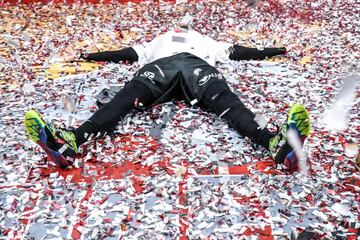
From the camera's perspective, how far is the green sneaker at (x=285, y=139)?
232 centimetres

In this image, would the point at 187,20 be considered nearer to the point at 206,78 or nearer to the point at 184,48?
the point at 184,48

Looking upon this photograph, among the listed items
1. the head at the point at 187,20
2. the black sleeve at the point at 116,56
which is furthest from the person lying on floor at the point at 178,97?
the head at the point at 187,20

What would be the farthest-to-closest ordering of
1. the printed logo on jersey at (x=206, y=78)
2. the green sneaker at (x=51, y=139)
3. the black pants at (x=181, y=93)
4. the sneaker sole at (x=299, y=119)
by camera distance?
1. the printed logo on jersey at (x=206, y=78)
2. the black pants at (x=181, y=93)
3. the green sneaker at (x=51, y=139)
4. the sneaker sole at (x=299, y=119)

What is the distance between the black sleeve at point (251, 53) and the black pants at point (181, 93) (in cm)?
73

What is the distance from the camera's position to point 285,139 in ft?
7.85

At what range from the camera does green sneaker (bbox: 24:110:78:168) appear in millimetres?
2438

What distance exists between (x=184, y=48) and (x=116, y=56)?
786 millimetres

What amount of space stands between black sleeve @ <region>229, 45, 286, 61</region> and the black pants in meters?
0.73

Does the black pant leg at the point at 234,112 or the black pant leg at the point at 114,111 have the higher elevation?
the black pant leg at the point at 234,112

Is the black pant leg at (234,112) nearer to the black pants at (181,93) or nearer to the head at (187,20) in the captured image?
the black pants at (181,93)

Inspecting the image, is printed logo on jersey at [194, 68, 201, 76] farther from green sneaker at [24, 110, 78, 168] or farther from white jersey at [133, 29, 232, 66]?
green sneaker at [24, 110, 78, 168]

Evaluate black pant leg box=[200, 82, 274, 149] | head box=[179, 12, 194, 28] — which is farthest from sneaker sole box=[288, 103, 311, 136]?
head box=[179, 12, 194, 28]

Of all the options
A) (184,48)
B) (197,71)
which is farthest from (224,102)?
(184,48)

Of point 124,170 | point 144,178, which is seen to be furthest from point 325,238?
point 124,170
